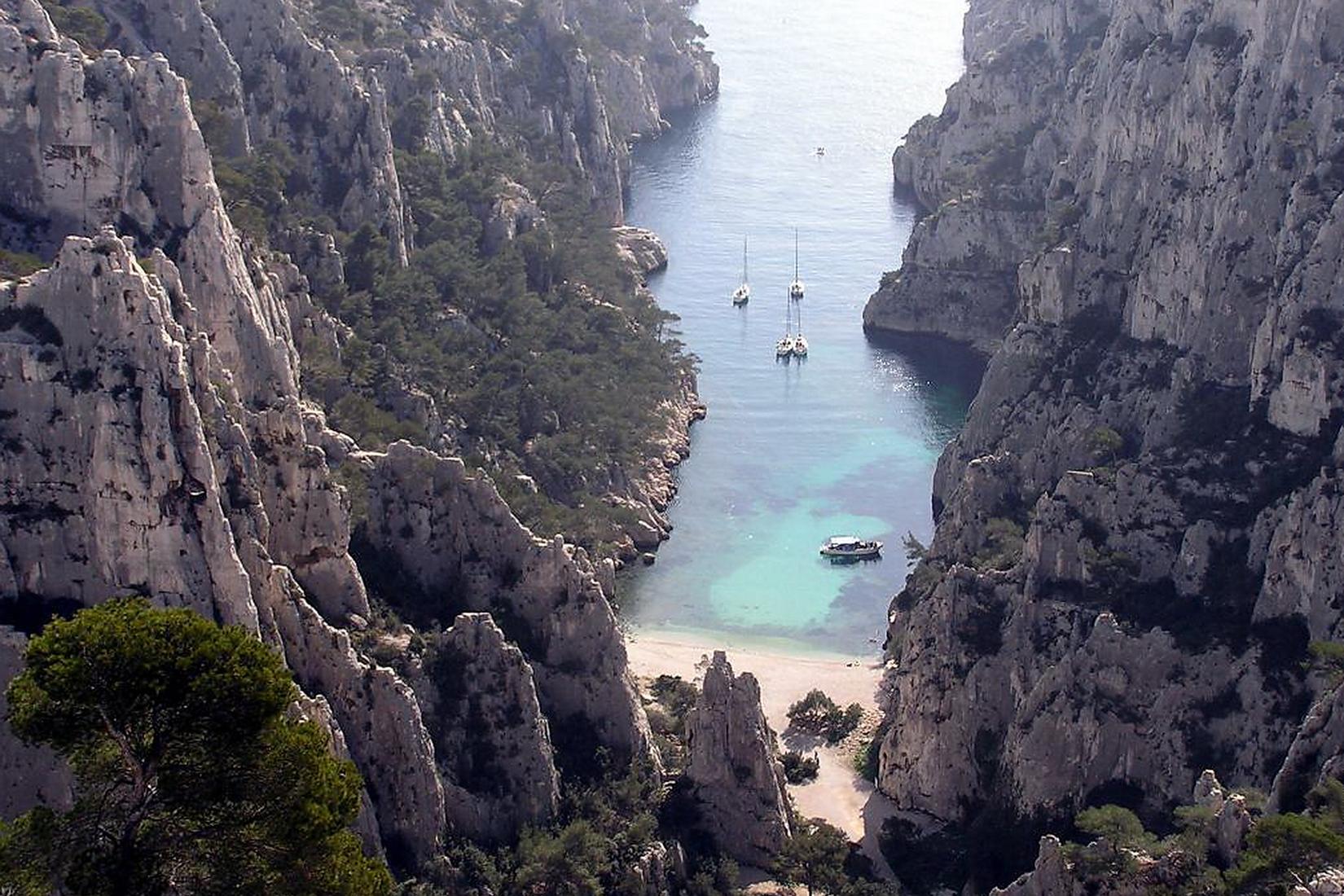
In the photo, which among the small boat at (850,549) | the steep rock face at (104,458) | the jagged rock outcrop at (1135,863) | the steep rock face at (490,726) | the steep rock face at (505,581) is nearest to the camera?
the jagged rock outcrop at (1135,863)

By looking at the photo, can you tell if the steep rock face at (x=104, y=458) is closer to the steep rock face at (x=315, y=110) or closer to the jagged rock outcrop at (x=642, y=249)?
the steep rock face at (x=315, y=110)

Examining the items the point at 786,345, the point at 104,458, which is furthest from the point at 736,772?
the point at 786,345

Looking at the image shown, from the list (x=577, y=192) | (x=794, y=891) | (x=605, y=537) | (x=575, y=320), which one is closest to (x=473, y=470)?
(x=605, y=537)

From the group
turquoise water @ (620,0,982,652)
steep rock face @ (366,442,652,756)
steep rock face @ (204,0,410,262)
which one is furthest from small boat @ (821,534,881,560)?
steep rock face @ (366,442,652,756)

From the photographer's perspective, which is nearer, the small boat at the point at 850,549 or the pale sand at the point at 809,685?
the pale sand at the point at 809,685

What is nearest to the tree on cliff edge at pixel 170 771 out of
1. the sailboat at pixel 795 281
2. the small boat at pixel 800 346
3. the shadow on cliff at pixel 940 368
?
the shadow on cliff at pixel 940 368

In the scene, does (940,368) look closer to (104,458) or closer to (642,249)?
(642,249)
